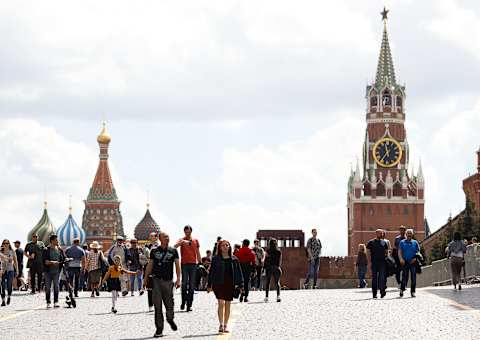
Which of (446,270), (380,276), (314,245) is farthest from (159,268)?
(446,270)

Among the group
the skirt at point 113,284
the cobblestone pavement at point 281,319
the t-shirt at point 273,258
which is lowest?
the cobblestone pavement at point 281,319

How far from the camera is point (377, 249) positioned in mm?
30031

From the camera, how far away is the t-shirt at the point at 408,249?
30188 millimetres

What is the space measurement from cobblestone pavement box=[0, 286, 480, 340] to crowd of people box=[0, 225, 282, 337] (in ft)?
1.33

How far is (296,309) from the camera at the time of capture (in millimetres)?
26281

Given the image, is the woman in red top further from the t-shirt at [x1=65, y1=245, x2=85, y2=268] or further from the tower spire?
the tower spire

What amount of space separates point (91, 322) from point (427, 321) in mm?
5715

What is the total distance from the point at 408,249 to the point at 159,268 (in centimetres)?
A: 1046

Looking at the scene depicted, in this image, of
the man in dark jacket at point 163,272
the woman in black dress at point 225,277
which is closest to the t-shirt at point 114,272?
the woman in black dress at point 225,277

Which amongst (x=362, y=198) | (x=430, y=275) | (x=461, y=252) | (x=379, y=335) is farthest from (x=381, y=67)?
(x=379, y=335)

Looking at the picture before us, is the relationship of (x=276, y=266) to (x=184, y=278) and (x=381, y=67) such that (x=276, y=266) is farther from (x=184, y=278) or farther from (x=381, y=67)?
(x=381, y=67)

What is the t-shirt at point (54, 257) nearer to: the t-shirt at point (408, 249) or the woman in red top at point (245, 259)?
the woman in red top at point (245, 259)

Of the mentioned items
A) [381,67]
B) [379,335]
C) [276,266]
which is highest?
[381,67]

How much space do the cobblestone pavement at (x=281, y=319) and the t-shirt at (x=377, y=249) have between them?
3.00 ft
